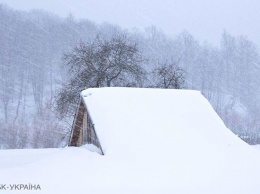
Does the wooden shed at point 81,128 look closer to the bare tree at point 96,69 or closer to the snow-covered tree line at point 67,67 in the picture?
the bare tree at point 96,69

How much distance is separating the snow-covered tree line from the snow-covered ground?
3255 centimetres

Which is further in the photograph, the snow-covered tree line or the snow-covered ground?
the snow-covered tree line

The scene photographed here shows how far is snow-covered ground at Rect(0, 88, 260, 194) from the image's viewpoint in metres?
7.15

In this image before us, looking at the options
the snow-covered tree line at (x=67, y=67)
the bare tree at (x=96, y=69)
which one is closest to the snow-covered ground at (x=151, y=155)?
the bare tree at (x=96, y=69)

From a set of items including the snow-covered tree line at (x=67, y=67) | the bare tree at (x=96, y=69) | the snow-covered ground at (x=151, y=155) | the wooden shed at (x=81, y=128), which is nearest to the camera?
the snow-covered ground at (x=151, y=155)

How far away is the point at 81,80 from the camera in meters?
26.2

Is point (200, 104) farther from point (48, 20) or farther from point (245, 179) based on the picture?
point (48, 20)

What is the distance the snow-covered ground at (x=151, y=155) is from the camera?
715 cm

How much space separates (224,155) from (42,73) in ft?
179

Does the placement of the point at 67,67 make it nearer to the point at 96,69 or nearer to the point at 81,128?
the point at 96,69

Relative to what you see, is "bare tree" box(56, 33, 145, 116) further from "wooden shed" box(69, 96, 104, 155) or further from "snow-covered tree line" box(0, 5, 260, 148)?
"snow-covered tree line" box(0, 5, 260, 148)

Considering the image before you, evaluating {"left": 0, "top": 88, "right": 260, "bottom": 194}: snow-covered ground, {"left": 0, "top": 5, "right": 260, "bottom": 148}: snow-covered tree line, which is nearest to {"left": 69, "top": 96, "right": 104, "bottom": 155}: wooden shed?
{"left": 0, "top": 88, "right": 260, "bottom": 194}: snow-covered ground

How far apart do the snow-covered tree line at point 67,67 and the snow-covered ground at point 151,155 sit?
32.5 metres

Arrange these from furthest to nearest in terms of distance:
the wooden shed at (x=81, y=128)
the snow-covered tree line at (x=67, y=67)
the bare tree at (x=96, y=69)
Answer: the snow-covered tree line at (x=67, y=67) < the bare tree at (x=96, y=69) < the wooden shed at (x=81, y=128)
